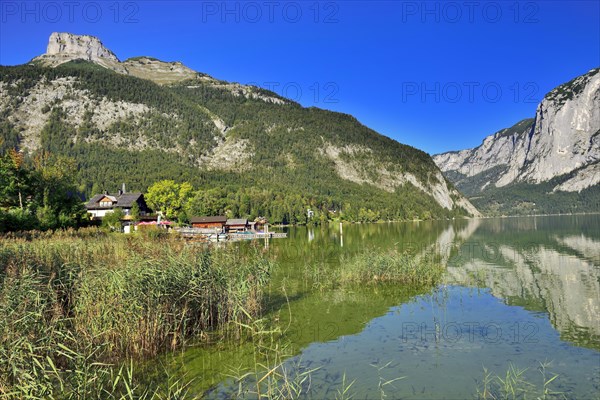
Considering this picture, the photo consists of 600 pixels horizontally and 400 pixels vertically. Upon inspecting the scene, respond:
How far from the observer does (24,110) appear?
19525 centimetres

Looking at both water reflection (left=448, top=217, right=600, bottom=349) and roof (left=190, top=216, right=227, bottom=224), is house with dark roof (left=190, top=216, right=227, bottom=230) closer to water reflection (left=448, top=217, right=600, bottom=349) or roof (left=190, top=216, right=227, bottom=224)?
roof (left=190, top=216, right=227, bottom=224)

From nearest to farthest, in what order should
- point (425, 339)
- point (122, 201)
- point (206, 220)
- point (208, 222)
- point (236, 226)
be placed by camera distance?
point (425, 339), point (208, 222), point (206, 220), point (122, 201), point (236, 226)

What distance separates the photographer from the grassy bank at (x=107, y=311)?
7.98 m

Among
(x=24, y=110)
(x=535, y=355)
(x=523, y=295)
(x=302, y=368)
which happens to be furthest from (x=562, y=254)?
(x=24, y=110)

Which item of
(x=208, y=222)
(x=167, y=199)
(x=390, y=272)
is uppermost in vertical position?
(x=167, y=199)

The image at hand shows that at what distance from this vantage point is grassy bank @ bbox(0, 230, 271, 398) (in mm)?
7980

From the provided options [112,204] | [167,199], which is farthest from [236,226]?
[112,204]

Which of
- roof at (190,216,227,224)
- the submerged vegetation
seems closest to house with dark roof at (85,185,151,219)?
roof at (190,216,227,224)

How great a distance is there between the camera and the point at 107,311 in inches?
434

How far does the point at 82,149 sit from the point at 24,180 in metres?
146

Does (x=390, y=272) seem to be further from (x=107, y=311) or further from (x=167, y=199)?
(x=167, y=199)

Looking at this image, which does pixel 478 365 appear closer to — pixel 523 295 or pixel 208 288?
pixel 208 288

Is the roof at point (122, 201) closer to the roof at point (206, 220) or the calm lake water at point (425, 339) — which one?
the roof at point (206, 220)

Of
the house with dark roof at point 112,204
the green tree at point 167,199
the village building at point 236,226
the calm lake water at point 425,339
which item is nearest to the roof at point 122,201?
the house with dark roof at point 112,204
